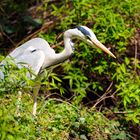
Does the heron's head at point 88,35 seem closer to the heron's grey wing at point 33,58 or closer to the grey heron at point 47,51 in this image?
the grey heron at point 47,51

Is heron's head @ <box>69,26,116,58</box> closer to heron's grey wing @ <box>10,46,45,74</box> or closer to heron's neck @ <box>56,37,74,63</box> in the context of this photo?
heron's neck @ <box>56,37,74,63</box>

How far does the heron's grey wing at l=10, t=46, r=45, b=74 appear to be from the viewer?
4340 millimetres

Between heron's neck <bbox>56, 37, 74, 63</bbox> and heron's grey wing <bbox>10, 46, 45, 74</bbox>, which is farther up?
heron's grey wing <bbox>10, 46, 45, 74</bbox>

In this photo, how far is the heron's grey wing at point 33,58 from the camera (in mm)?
4340

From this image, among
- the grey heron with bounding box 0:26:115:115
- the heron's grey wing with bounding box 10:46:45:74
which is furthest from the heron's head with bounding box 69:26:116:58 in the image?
the heron's grey wing with bounding box 10:46:45:74

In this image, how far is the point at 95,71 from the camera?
5.50m

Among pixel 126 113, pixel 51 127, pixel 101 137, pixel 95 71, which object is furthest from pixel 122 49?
pixel 51 127

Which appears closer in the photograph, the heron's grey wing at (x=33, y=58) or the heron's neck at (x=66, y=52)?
the heron's grey wing at (x=33, y=58)

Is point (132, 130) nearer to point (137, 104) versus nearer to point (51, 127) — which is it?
point (137, 104)

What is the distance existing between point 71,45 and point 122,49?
0.88 meters

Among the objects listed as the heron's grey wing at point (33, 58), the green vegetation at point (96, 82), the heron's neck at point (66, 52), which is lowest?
the green vegetation at point (96, 82)

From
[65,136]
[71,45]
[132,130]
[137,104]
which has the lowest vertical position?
[132,130]


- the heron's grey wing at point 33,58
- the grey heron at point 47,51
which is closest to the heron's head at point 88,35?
the grey heron at point 47,51

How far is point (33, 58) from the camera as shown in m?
4.39
